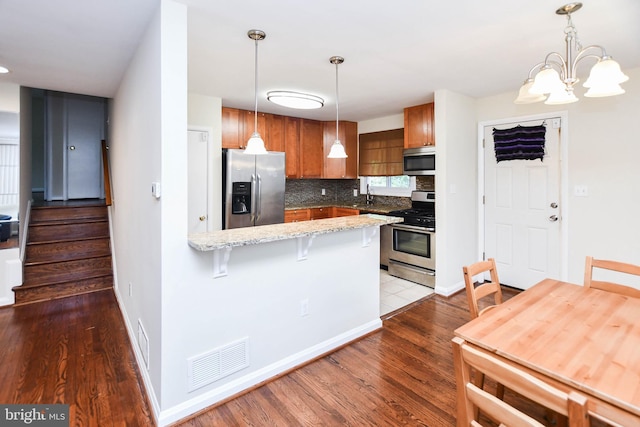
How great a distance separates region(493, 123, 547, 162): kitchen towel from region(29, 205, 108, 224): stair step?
5377 millimetres

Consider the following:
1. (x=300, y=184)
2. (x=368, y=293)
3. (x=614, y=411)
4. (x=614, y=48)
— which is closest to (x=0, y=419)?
(x=368, y=293)

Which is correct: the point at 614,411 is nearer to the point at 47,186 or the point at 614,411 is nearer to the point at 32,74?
the point at 32,74

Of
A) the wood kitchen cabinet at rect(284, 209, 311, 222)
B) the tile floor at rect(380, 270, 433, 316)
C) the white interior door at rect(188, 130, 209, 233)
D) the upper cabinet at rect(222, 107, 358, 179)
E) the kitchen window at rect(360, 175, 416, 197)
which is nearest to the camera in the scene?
the tile floor at rect(380, 270, 433, 316)

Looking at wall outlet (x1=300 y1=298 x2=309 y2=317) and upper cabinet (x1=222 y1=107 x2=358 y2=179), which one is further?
upper cabinet (x1=222 y1=107 x2=358 y2=179)

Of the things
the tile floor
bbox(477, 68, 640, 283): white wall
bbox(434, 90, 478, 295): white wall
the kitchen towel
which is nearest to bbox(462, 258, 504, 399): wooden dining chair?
the tile floor

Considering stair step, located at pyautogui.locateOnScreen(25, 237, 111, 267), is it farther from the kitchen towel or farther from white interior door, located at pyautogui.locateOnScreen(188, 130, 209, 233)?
the kitchen towel

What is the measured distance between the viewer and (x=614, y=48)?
255 cm

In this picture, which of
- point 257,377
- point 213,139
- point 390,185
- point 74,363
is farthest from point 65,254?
point 390,185

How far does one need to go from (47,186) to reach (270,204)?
4294 millimetres

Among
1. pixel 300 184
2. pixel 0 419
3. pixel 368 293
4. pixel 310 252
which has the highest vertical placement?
pixel 300 184

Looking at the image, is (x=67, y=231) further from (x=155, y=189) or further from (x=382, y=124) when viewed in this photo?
(x=382, y=124)

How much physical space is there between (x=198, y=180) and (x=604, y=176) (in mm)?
4332

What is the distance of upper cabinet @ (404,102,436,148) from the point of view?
4059 millimetres

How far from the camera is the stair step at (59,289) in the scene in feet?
11.6
